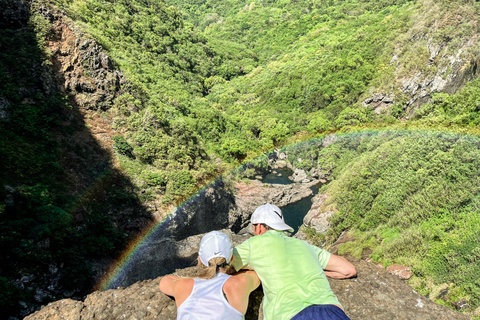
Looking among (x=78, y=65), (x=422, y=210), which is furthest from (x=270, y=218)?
(x=78, y=65)

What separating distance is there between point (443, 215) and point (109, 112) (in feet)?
70.9

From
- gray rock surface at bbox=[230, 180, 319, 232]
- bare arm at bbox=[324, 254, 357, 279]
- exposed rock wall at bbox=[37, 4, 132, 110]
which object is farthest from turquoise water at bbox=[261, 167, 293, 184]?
bare arm at bbox=[324, 254, 357, 279]

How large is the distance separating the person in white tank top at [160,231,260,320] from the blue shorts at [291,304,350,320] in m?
0.49

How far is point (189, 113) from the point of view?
3712cm

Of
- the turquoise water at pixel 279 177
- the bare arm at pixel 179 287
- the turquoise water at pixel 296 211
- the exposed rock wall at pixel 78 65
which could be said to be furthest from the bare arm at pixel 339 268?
the turquoise water at pixel 279 177

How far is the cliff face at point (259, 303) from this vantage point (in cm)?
317

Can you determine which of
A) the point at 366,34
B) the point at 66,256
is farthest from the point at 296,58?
the point at 66,256

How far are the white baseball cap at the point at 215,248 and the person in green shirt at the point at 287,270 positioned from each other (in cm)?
27

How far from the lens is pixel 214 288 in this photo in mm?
2260

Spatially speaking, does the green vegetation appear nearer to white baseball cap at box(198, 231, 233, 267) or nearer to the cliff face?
the cliff face

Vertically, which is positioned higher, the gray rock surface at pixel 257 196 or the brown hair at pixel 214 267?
the brown hair at pixel 214 267

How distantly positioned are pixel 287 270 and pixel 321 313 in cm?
42

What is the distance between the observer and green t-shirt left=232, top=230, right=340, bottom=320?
223 centimetres

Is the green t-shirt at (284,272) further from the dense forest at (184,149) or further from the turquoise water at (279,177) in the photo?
the turquoise water at (279,177)
